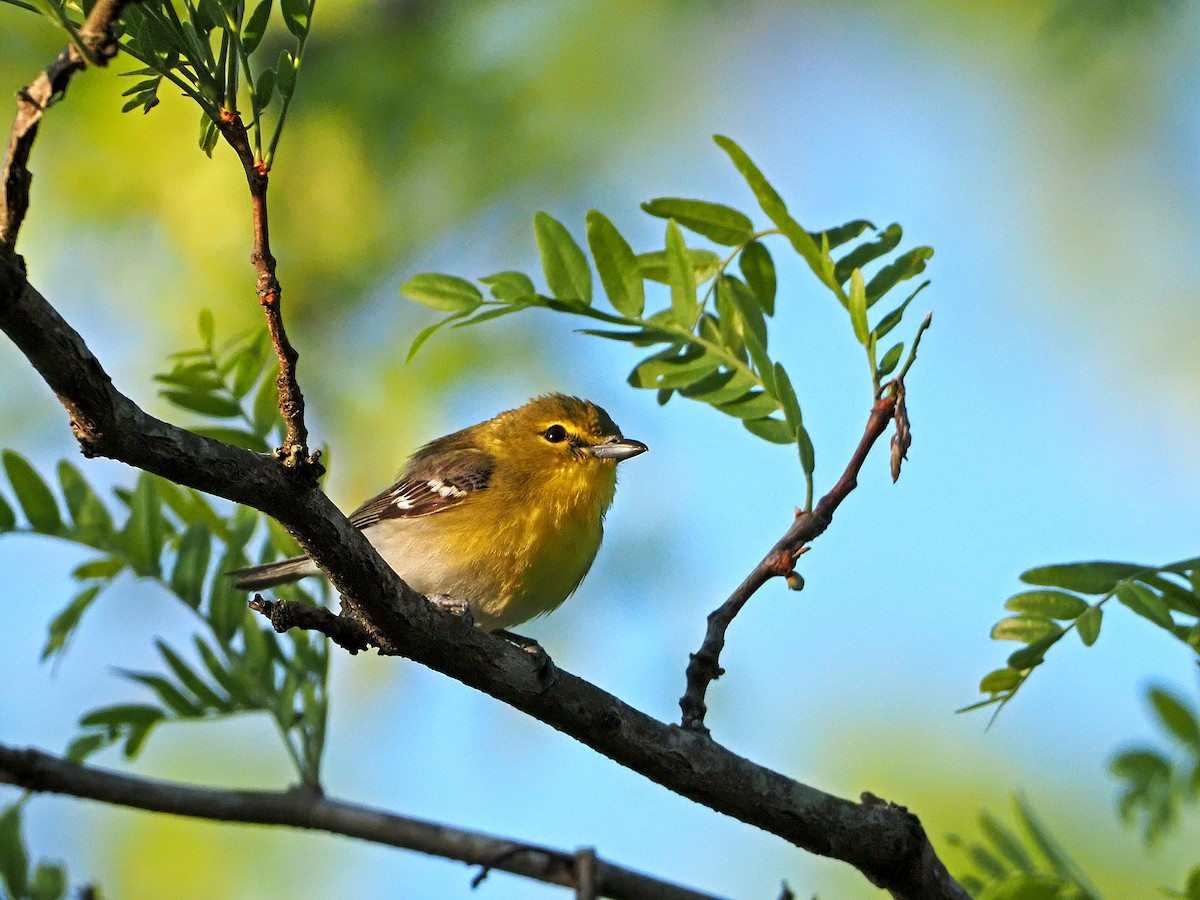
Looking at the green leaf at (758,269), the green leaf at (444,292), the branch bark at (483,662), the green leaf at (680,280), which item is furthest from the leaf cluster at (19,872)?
the green leaf at (758,269)

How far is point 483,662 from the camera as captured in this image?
270cm

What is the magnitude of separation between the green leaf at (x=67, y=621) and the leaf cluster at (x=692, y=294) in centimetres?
144

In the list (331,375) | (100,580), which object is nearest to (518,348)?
(331,375)

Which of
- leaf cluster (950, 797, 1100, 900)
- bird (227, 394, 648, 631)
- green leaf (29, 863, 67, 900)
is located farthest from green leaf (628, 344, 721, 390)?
green leaf (29, 863, 67, 900)

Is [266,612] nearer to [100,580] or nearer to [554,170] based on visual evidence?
[100,580]

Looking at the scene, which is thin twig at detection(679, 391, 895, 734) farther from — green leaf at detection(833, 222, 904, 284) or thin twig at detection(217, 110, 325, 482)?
thin twig at detection(217, 110, 325, 482)

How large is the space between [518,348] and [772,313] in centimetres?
323

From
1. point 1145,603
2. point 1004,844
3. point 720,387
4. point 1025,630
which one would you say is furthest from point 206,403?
point 1145,603

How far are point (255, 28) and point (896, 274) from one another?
175 cm

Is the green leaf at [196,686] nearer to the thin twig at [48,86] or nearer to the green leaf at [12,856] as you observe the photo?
the green leaf at [12,856]

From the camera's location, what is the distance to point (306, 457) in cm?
216

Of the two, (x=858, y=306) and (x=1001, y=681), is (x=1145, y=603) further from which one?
(x=858, y=306)

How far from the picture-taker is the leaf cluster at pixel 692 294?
3.13 meters

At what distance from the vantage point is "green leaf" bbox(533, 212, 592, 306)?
10.5ft
